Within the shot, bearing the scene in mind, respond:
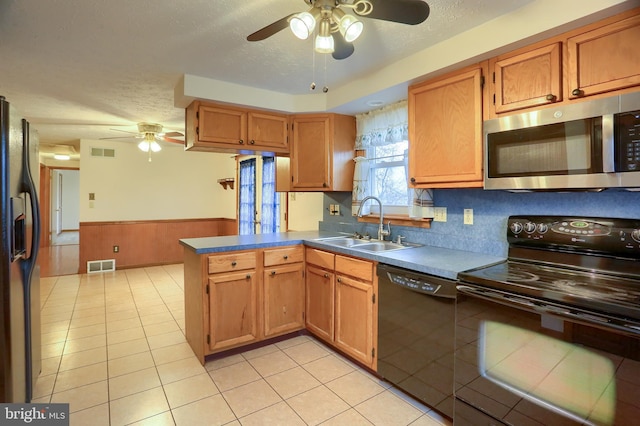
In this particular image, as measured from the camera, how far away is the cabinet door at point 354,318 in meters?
2.18

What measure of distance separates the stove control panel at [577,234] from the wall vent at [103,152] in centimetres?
594

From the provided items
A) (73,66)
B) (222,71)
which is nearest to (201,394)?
(222,71)

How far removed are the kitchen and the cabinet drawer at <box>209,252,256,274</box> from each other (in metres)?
1.31

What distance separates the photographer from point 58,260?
6.15m

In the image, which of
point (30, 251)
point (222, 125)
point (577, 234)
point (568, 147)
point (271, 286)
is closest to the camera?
point (568, 147)

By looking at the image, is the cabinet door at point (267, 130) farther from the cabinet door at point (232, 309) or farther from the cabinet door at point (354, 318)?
the cabinet door at point (354, 318)

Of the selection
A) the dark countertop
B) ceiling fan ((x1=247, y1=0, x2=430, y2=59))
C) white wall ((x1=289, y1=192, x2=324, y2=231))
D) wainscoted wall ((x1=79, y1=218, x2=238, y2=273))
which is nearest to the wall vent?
wainscoted wall ((x1=79, y1=218, x2=238, y2=273))

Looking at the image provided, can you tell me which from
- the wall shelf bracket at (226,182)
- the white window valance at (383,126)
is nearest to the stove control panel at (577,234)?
→ the white window valance at (383,126)

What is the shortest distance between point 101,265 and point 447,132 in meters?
5.73

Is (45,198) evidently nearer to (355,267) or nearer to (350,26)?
(355,267)

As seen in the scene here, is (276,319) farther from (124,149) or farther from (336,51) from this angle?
(124,149)

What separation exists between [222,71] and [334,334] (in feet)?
7.35

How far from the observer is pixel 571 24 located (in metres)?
1.52

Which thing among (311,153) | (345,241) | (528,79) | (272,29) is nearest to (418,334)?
(345,241)
